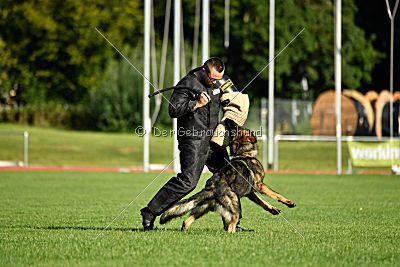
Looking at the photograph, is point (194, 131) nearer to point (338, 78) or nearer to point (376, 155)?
point (376, 155)

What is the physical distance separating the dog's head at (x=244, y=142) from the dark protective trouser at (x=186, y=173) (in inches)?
7.7

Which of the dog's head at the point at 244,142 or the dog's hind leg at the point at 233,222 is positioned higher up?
the dog's head at the point at 244,142

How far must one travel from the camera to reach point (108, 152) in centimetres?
3650

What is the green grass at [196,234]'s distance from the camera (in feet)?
21.7

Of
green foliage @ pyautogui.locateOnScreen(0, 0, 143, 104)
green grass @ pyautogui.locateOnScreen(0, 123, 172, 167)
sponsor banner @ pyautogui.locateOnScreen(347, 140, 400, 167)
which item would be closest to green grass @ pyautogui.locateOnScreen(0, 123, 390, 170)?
green grass @ pyautogui.locateOnScreen(0, 123, 172, 167)

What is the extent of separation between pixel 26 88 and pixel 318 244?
42.9 meters

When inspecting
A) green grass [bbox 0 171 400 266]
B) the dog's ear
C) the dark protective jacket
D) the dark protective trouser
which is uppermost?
the dark protective jacket

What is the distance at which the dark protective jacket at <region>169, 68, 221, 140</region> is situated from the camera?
27.4 ft

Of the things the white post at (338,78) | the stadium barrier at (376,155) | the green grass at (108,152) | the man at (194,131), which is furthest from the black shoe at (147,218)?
the green grass at (108,152)

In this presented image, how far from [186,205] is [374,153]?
17.6 m

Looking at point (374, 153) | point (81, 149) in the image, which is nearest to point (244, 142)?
point (374, 153)

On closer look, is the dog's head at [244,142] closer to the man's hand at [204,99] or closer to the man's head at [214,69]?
the man's hand at [204,99]

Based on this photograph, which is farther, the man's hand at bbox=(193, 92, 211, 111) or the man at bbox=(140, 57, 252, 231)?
the man at bbox=(140, 57, 252, 231)

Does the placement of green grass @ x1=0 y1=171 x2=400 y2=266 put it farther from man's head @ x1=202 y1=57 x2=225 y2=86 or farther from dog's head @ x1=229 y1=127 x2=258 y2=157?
man's head @ x1=202 y1=57 x2=225 y2=86
